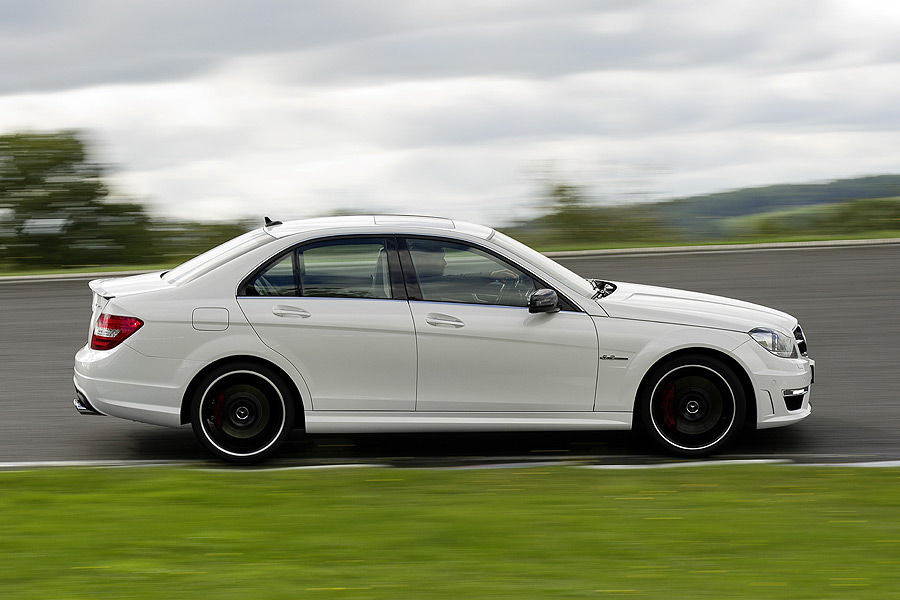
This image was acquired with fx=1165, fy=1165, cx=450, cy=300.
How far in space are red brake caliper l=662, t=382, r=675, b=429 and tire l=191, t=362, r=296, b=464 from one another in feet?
7.94

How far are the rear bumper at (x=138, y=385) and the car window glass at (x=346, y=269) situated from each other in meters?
0.95

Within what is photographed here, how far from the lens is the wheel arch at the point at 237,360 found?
7.47 meters

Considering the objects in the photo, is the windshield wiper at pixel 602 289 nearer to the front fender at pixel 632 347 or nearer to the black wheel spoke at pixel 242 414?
the front fender at pixel 632 347

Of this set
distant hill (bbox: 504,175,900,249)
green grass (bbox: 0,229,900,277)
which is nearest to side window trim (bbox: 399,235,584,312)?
green grass (bbox: 0,229,900,277)

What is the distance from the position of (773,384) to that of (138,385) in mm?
4116

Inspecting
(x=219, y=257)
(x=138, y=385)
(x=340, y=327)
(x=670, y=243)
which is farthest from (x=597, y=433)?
(x=670, y=243)

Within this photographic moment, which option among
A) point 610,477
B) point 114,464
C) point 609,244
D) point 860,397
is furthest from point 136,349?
point 609,244

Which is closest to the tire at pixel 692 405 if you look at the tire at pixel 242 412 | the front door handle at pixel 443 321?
the front door handle at pixel 443 321

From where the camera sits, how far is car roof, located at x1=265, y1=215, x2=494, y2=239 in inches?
305

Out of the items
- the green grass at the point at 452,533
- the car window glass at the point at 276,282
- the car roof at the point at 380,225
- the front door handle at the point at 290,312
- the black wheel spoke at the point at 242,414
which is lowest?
the green grass at the point at 452,533

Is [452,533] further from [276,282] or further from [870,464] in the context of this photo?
[870,464]

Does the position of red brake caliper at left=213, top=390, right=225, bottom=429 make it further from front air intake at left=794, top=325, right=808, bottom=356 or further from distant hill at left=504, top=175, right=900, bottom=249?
distant hill at left=504, top=175, right=900, bottom=249

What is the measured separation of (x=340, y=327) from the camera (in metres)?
7.43

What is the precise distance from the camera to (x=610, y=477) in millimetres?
7125
